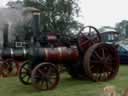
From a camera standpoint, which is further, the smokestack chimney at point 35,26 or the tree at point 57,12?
the tree at point 57,12

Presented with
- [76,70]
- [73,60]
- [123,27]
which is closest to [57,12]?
[76,70]

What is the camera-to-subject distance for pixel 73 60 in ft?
38.1

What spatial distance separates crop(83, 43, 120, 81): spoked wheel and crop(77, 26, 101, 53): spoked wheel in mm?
303

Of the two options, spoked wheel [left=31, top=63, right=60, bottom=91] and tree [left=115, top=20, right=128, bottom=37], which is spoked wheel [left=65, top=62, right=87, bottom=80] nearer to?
spoked wheel [left=31, top=63, right=60, bottom=91]

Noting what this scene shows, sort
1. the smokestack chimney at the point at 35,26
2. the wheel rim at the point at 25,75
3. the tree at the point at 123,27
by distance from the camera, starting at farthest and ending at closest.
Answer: the tree at the point at 123,27 → the wheel rim at the point at 25,75 → the smokestack chimney at the point at 35,26

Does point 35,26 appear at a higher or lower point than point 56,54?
higher

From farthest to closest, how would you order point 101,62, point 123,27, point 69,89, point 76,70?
1. point 123,27
2. point 76,70
3. point 101,62
4. point 69,89

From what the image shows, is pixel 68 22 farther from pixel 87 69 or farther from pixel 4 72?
pixel 87 69

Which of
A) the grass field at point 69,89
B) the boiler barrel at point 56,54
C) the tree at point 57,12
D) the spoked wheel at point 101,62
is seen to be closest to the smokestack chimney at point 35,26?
the boiler barrel at point 56,54

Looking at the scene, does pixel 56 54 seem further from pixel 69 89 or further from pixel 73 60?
pixel 69 89

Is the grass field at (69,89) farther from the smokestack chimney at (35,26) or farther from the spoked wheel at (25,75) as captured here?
the smokestack chimney at (35,26)

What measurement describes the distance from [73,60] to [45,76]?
1.46 m

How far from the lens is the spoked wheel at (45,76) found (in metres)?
10.3

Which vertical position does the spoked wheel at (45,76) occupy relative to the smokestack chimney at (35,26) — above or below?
below
